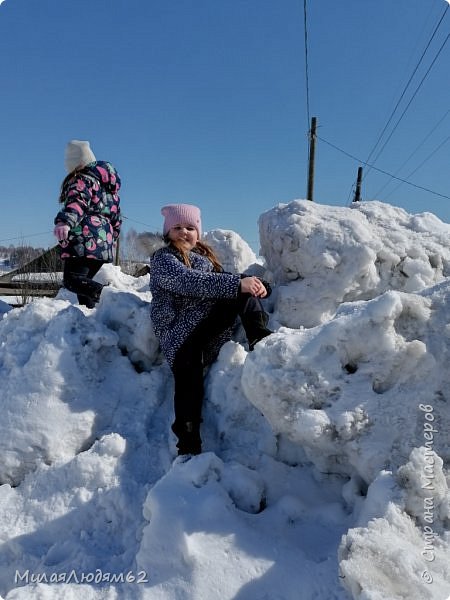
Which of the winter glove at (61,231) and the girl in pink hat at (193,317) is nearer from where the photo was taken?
the girl in pink hat at (193,317)

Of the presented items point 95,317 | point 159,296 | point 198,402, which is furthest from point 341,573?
point 95,317

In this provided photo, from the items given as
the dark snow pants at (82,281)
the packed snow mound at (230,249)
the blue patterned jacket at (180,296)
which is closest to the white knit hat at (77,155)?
the dark snow pants at (82,281)

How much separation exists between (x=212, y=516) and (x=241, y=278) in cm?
→ 119

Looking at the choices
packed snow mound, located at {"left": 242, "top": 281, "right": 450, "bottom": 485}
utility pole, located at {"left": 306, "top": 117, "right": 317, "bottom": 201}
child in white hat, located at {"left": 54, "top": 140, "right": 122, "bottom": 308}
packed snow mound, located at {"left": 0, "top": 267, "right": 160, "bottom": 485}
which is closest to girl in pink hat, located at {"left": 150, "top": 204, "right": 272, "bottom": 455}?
packed snow mound, located at {"left": 0, "top": 267, "right": 160, "bottom": 485}

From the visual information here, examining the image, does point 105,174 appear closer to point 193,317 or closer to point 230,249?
point 230,249

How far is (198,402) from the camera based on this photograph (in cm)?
215

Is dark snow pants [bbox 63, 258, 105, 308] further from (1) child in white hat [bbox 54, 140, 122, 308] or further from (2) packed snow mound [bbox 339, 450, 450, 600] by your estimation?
(2) packed snow mound [bbox 339, 450, 450, 600]

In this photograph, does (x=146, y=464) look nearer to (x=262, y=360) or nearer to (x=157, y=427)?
(x=157, y=427)

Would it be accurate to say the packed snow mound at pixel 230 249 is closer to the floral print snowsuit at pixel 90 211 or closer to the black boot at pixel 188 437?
the floral print snowsuit at pixel 90 211

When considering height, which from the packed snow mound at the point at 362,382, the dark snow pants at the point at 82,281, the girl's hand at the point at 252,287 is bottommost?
the packed snow mound at the point at 362,382

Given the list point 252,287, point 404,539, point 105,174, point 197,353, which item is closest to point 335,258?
point 252,287

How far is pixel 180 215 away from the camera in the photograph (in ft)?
8.33

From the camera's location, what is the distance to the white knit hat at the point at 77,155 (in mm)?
3506

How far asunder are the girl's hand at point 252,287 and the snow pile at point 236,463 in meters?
0.35
